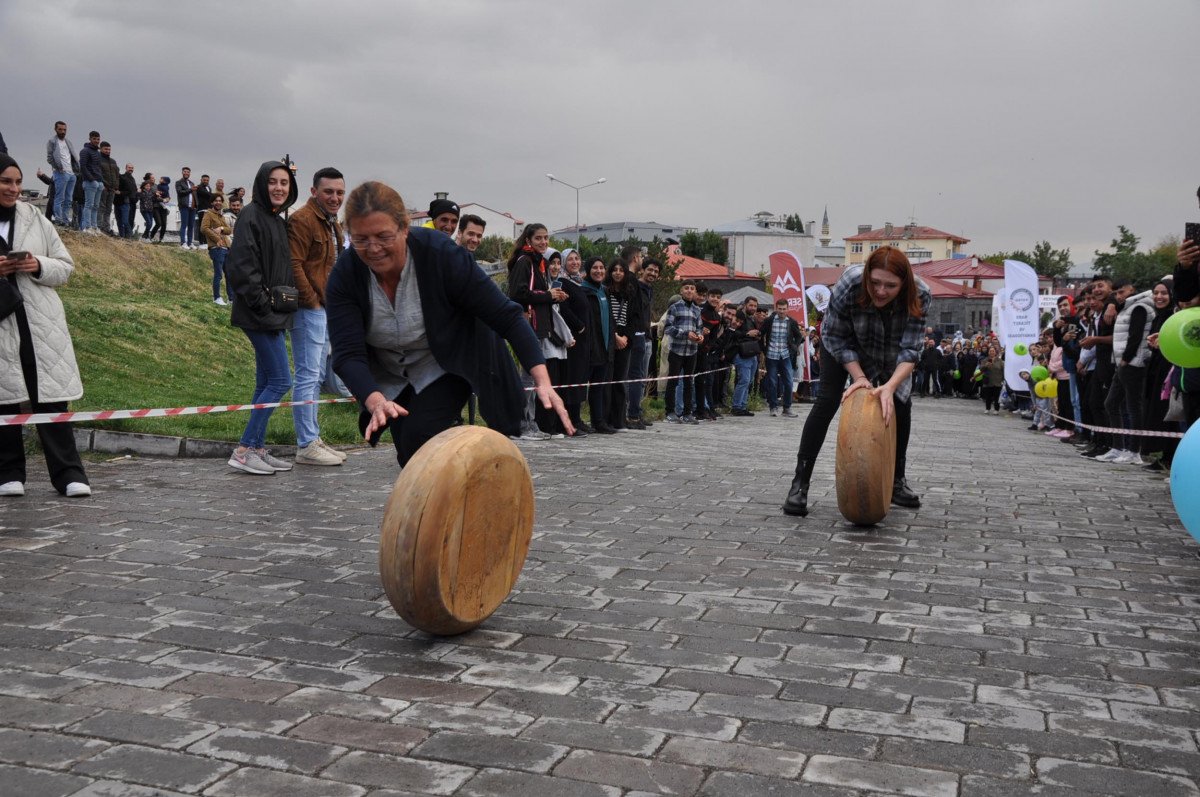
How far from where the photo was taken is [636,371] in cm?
1644

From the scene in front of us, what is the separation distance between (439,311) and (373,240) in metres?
0.47

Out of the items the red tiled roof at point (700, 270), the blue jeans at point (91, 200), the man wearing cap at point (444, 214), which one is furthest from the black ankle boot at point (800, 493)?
the red tiled roof at point (700, 270)

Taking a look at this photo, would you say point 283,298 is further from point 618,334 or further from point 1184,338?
point 1184,338

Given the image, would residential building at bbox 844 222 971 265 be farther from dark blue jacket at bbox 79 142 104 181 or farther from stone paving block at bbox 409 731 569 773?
stone paving block at bbox 409 731 569 773

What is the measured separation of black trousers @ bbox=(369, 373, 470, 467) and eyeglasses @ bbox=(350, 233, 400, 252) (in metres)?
0.73

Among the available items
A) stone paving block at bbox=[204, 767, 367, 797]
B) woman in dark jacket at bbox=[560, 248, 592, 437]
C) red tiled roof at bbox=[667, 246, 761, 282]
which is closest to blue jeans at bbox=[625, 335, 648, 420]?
woman in dark jacket at bbox=[560, 248, 592, 437]

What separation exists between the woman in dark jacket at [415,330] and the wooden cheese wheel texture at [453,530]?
15.7 inches

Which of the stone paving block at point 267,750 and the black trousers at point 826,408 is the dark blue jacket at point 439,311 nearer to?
the stone paving block at point 267,750

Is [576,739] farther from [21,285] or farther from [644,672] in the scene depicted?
[21,285]

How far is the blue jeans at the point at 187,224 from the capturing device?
28.2 metres

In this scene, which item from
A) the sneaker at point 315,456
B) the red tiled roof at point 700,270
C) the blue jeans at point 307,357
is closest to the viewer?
the blue jeans at point 307,357

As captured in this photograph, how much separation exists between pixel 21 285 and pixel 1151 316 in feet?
34.6

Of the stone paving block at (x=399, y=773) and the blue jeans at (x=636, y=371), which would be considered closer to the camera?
the stone paving block at (x=399, y=773)

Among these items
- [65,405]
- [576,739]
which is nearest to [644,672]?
[576,739]
